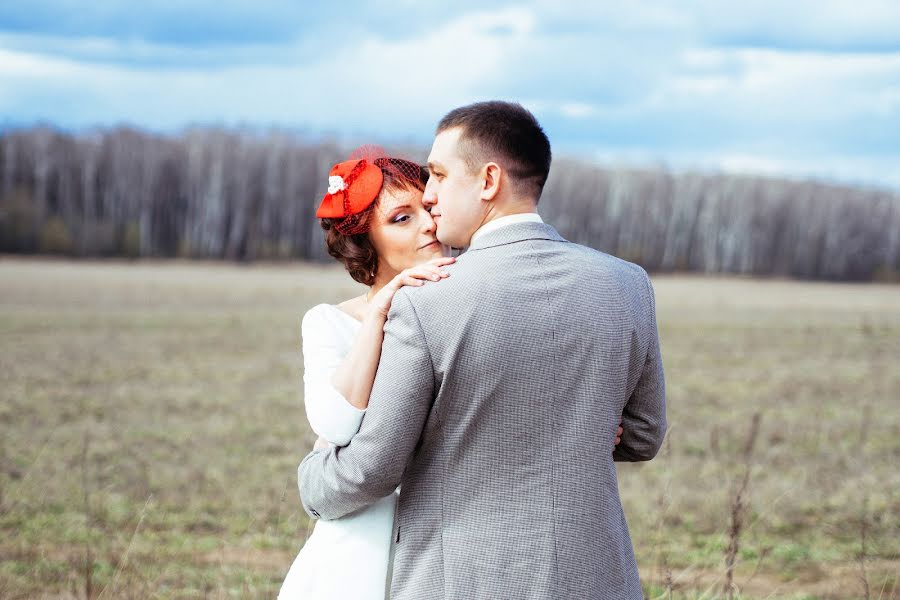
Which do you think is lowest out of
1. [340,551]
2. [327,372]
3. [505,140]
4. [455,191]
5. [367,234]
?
[340,551]

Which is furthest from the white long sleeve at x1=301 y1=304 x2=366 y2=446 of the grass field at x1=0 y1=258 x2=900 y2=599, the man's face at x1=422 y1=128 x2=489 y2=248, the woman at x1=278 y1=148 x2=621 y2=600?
the grass field at x1=0 y1=258 x2=900 y2=599

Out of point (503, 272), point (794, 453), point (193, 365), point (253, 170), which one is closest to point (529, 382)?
Result: point (503, 272)

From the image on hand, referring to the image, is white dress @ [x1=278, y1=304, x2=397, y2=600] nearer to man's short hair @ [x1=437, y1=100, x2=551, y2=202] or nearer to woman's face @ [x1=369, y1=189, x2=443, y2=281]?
woman's face @ [x1=369, y1=189, x2=443, y2=281]

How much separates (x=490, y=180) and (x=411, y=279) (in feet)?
1.01

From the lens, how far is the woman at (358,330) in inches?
87.6

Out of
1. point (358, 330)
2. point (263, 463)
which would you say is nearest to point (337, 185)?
point (358, 330)

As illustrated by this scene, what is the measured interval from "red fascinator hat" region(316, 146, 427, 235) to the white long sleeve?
0.28 m

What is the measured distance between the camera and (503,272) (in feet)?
6.73

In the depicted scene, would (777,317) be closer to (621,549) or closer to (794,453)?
(794,453)

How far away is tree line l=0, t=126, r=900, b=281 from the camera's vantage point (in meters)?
64.8

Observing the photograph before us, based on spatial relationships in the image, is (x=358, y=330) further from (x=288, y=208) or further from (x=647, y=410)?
(x=288, y=208)

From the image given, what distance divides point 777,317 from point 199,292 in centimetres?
2140

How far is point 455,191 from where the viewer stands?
2.22m

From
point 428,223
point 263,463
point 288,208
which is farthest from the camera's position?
point 288,208
